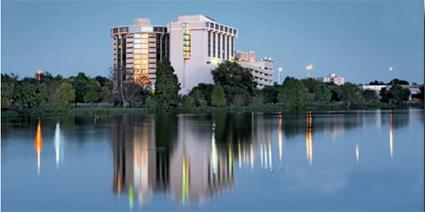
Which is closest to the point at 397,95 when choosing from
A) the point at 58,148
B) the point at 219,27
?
the point at 219,27

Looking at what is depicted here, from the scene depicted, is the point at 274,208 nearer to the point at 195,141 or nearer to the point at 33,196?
the point at 33,196

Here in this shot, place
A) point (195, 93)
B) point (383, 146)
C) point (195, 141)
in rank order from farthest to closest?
point (195, 93) → point (195, 141) → point (383, 146)

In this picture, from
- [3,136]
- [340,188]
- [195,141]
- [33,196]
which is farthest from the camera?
[3,136]

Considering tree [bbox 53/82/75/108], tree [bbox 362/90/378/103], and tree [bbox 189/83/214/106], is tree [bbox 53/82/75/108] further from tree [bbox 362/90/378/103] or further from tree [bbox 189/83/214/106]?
tree [bbox 362/90/378/103]

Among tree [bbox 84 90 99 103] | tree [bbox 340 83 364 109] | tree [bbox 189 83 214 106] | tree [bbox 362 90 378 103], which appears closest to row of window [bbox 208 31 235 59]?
tree [bbox 340 83 364 109]

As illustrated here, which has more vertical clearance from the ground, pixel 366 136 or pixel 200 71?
pixel 200 71

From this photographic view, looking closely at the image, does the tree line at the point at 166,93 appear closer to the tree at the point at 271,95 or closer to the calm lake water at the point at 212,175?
the tree at the point at 271,95

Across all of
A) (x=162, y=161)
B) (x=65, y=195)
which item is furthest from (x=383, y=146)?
(x=65, y=195)

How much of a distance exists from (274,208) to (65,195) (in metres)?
4.12

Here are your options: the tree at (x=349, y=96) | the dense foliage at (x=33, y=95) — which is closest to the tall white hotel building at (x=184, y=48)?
the tree at (x=349, y=96)

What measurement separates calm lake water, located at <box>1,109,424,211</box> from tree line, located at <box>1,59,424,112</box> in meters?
30.6

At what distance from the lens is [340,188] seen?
38.0 feet

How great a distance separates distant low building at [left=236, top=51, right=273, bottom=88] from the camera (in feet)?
378

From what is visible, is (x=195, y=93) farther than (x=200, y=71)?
No
